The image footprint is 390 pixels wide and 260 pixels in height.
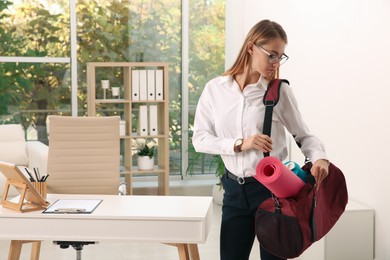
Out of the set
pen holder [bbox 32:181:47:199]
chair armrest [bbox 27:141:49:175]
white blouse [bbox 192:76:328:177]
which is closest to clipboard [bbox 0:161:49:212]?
pen holder [bbox 32:181:47:199]

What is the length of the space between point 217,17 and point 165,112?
4.85ft

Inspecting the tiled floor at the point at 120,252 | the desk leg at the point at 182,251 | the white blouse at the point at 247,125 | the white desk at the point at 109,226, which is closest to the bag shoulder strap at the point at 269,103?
the white blouse at the point at 247,125

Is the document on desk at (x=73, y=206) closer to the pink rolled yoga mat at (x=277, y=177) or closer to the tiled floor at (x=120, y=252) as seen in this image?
the pink rolled yoga mat at (x=277, y=177)

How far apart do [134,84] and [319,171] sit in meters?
4.69

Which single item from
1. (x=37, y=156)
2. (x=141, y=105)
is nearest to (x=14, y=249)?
(x=37, y=156)

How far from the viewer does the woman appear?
2.65 meters

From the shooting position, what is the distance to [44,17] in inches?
296

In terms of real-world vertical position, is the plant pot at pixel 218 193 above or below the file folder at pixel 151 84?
below

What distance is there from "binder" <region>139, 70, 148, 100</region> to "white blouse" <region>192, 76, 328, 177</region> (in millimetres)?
4335

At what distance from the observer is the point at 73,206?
11.3ft

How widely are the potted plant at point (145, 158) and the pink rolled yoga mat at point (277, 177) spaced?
482cm

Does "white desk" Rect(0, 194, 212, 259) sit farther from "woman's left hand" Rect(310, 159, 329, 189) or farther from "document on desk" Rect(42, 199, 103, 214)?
"woman's left hand" Rect(310, 159, 329, 189)

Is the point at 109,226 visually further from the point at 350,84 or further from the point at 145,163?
the point at 145,163

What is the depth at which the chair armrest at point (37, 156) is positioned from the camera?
6.29 meters
